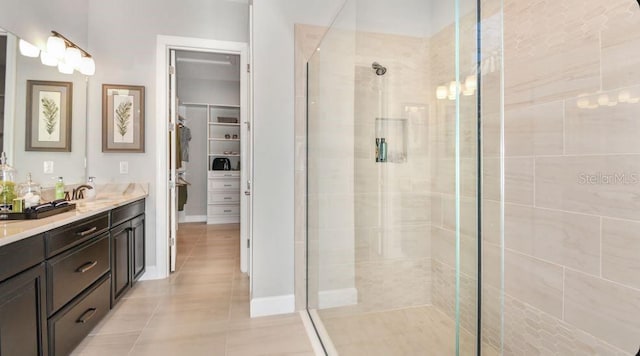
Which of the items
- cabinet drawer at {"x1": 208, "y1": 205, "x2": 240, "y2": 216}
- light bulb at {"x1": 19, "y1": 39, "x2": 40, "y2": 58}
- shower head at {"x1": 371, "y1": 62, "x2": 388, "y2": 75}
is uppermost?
light bulb at {"x1": 19, "y1": 39, "x2": 40, "y2": 58}

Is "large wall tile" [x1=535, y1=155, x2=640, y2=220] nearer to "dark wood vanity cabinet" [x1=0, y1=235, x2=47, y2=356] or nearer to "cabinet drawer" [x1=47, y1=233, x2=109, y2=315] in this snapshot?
"dark wood vanity cabinet" [x1=0, y1=235, x2=47, y2=356]

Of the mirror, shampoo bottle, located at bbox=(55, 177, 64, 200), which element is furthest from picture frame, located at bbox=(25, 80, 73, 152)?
shampoo bottle, located at bbox=(55, 177, 64, 200)

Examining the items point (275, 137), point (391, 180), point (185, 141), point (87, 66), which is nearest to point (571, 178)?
point (391, 180)

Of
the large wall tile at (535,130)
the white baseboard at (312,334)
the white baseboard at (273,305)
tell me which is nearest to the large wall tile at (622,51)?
the large wall tile at (535,130)

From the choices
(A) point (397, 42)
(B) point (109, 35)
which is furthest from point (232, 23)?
(A) point (397, 42)

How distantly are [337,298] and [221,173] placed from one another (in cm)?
462

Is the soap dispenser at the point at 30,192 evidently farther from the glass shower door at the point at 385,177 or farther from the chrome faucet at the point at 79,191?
the glass shower door at the point at 385,177

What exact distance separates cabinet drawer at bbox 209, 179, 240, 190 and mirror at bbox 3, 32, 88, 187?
9.81 feet

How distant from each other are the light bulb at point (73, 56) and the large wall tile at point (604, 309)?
368 cm

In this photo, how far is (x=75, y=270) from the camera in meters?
1.81

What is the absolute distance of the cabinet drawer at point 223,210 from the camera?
582 centimetres

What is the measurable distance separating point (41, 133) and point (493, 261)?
9.72ft

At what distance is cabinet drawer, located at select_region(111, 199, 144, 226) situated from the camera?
2383 mm

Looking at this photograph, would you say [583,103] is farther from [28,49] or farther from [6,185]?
[28,49]
